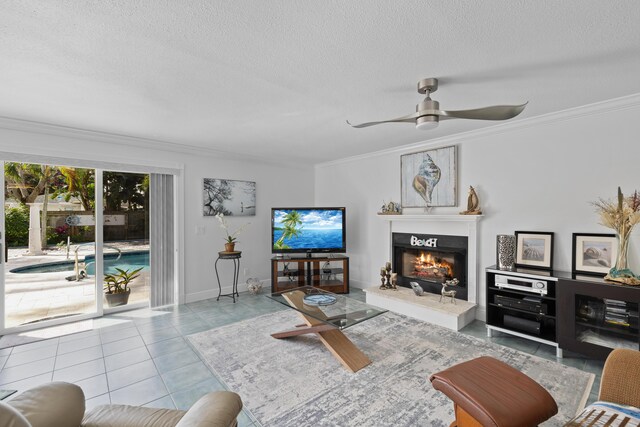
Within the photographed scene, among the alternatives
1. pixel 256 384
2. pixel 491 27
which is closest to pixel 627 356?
pixel 491 27

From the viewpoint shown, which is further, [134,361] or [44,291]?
[44,291]

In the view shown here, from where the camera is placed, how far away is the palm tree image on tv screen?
504 centimetres

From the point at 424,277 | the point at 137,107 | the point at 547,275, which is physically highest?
the point at 137,107

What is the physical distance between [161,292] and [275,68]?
3681 mm

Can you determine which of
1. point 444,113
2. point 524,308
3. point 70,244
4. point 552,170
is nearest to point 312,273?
point 524,308

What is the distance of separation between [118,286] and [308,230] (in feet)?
9.42

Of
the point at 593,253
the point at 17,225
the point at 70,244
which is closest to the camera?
the point at 593,253

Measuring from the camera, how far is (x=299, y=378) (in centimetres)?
239

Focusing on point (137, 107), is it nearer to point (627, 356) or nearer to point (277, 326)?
point (277, 326)

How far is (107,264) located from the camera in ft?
12.8

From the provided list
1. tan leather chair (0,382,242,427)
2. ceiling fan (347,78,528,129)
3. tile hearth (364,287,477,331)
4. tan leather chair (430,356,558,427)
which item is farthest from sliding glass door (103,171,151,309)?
tan leather chair (430,356,558,427)

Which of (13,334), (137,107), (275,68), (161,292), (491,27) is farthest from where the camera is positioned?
(161,292)

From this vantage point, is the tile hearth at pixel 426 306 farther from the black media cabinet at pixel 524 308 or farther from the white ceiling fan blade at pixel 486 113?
the white ceiling fan blade at pixel 486 113

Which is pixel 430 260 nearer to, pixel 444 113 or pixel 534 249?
pixel 534 249
